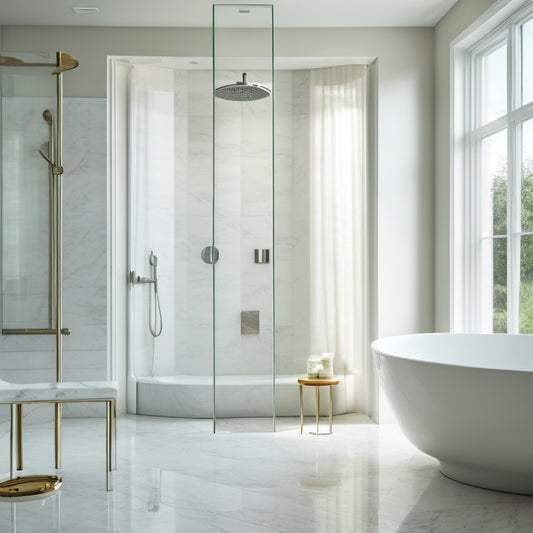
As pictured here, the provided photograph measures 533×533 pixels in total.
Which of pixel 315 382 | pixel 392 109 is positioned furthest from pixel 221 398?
pixel 392 109

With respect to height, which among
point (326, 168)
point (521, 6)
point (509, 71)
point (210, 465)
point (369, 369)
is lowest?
point (210, 465)

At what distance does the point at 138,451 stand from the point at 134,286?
1.48 metres

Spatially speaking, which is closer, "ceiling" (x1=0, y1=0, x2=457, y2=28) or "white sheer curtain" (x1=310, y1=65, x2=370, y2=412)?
"ceiling" (x1=0, y1=0, x2=457, y2=28)

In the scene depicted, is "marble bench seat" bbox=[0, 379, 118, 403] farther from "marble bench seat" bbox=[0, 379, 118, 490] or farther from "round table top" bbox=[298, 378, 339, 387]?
"round table top" bbox=[298, 378, 339, 387]

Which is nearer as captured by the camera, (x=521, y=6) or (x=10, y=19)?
(x=521, y=6)

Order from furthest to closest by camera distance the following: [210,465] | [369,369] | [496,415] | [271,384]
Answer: [369,369] < [271,384] < [210,465] < [496,415]

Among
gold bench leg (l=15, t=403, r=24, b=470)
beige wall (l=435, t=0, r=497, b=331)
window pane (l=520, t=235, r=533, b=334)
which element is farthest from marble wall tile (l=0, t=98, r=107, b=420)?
window pane (l=520, t=235, r=533, b=334)

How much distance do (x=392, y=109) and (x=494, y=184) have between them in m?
0.96

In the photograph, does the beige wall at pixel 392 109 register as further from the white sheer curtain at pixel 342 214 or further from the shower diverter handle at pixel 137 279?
the shower diverter handle at pixel 137 279

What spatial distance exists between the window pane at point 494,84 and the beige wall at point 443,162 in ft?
0.84

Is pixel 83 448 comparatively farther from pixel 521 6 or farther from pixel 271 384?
pixel 521 6

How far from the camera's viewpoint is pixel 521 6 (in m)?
3.69

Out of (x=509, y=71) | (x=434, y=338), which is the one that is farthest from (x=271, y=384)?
(x=509, y=71)

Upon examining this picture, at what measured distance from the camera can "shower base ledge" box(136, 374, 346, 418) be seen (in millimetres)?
4227
